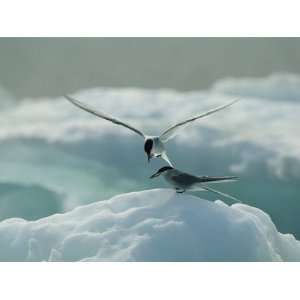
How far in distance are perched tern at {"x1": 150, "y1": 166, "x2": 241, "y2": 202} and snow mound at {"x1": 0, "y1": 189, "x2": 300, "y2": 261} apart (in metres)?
0.05

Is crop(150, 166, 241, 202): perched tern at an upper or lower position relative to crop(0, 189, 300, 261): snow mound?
upper

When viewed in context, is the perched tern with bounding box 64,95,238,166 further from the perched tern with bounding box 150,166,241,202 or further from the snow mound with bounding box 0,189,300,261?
the snow mound with bounding box 0,189,300,261

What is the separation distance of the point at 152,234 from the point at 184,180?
0.31m

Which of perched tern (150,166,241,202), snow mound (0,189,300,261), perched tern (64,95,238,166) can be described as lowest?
snow mound (0,189,300,261)

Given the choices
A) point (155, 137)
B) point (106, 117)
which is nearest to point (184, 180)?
point (155, 137)

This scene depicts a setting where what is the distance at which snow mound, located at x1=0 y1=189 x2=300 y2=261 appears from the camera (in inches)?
113

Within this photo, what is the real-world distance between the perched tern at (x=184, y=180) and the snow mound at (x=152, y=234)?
0.16 feet

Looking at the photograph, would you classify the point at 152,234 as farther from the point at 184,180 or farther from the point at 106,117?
the point at 106,117

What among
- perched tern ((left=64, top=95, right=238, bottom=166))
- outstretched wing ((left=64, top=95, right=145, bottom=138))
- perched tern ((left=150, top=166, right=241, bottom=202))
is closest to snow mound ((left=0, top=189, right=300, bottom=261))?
perched tern ((left=150, top=166, right=241, bottom=202))

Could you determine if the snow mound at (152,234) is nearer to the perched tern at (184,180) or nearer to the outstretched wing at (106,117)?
the perched tern at (184,180)

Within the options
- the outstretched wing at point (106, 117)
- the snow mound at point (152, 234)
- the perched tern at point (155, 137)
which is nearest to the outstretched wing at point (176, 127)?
the perched tern at point (155, 137)

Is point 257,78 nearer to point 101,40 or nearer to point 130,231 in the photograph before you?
point 101,40

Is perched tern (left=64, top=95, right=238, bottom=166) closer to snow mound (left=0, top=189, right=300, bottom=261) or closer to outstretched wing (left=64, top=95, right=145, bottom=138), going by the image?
outstretched wing (left=64, top=95, right=145, bottom=138)

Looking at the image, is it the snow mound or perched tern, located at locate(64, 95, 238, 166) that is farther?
perched tern, located at locate(64, 95, 238, 166)
